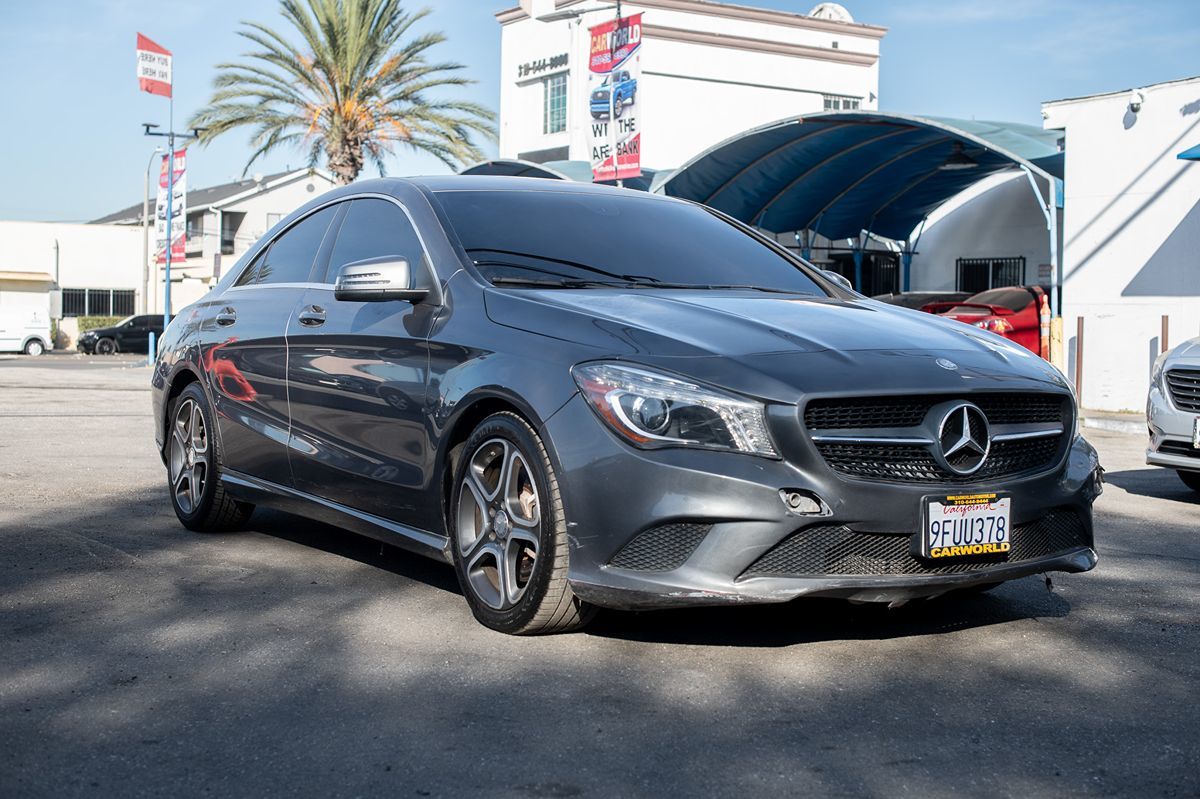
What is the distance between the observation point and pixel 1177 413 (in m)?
8.53

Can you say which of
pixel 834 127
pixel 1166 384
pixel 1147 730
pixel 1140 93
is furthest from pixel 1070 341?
pixel 1147 730

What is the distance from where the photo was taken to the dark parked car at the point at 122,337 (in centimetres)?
5006

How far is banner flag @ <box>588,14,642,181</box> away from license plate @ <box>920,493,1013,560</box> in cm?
1869

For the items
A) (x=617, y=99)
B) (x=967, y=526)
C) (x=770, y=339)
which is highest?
(x=617, y=99)

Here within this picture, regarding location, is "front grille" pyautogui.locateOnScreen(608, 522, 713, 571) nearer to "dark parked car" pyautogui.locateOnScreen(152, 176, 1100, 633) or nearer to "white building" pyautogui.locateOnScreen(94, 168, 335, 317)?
"dark parked car" pyautogui.locateOnScreen(152, 176, 1100, 633)

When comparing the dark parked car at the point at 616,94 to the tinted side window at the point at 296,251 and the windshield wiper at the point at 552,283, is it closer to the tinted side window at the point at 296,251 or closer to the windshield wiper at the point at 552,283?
the tinted side window at the point at 296,251

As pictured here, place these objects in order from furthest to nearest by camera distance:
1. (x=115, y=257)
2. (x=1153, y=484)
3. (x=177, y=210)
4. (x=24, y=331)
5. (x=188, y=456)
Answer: (x=115, y=257) < (x=24, y=331) < (x=177, y=210) < (x=1153, y=484) < (x=188, y=456)

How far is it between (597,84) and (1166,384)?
1583 cm

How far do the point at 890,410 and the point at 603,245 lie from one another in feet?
5.28

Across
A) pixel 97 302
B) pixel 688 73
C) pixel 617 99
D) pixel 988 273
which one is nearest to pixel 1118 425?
pixel 617 99

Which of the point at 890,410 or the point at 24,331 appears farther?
the point at 24,331

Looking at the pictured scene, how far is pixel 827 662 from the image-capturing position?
4.40 m

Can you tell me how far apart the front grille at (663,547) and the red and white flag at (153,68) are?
138ft

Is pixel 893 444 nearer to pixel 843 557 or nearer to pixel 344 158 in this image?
pixel 843 557
